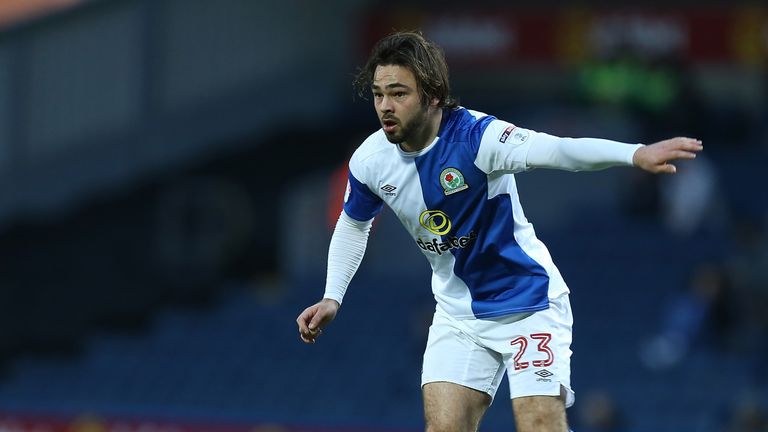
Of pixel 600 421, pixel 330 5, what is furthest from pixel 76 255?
pixel 600 421

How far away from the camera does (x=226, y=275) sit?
54.8ft

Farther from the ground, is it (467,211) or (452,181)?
(452,181)

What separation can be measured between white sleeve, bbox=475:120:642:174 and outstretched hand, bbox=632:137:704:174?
67 mm

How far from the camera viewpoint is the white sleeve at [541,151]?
504 centimetres

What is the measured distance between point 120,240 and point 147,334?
1.43 meters

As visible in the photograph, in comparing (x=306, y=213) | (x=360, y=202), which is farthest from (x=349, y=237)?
(x=306, y=213)

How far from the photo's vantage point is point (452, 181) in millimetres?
5516

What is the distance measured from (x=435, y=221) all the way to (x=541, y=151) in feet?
1.97

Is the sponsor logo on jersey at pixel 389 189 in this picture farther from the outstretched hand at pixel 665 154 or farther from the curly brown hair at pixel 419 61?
the outstretched hand at pixel 665 154

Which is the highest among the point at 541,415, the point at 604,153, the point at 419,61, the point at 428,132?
the point at 419,61

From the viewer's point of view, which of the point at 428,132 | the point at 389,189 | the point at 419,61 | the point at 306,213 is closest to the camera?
the point at 419,61

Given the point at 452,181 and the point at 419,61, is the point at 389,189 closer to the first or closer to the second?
the point at 452,181

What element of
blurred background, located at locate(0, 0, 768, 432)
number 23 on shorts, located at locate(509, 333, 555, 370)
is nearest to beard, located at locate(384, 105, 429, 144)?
number 23 on shorts, located at locate(509, 333, 555, 370)

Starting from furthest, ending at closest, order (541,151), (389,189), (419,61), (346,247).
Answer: (346,247)
(389,189)
(419,61)
(541,151)
